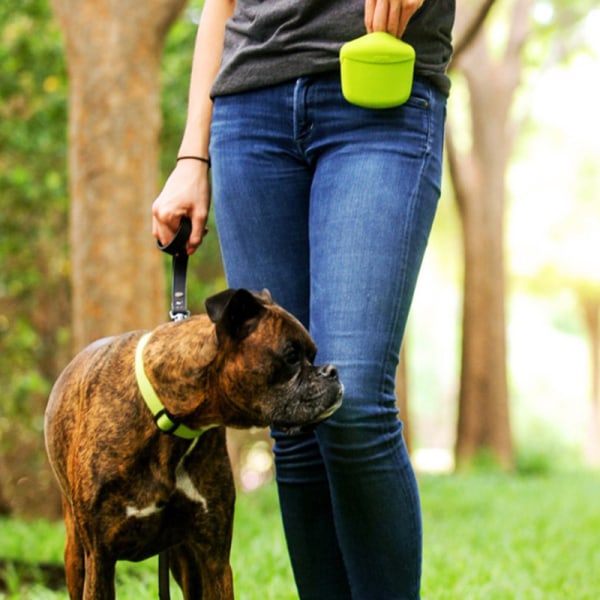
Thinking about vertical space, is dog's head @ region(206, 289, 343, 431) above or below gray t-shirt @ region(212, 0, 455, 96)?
below

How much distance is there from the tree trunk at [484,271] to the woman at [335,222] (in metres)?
10.1

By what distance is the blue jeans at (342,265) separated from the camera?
243 cm

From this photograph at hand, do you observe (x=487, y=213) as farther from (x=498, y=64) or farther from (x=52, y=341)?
(x=52, y=341)

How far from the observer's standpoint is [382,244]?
2.44 meters

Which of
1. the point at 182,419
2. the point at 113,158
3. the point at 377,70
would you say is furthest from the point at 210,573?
the point at 113,158

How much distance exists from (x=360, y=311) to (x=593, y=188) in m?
17.2

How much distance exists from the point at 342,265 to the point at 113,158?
3765 millimetres

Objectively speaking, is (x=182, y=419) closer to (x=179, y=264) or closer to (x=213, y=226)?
(x=179, y=264)

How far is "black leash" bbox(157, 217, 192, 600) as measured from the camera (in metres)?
2.82

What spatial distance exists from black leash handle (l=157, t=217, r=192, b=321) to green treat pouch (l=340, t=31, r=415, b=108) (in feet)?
1.99

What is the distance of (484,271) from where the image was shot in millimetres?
12758

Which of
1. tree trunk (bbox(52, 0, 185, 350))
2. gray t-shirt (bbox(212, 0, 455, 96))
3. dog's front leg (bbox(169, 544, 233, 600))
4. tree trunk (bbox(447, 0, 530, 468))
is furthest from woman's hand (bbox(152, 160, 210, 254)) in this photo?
tree trunk (bbox(447, 0, 530, 468))

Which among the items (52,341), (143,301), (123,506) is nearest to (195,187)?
(123,506)

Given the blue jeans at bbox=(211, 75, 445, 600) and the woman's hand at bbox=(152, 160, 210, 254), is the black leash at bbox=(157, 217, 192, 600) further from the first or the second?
the blue jeans at bbox=(211, 75, 445, 600)
